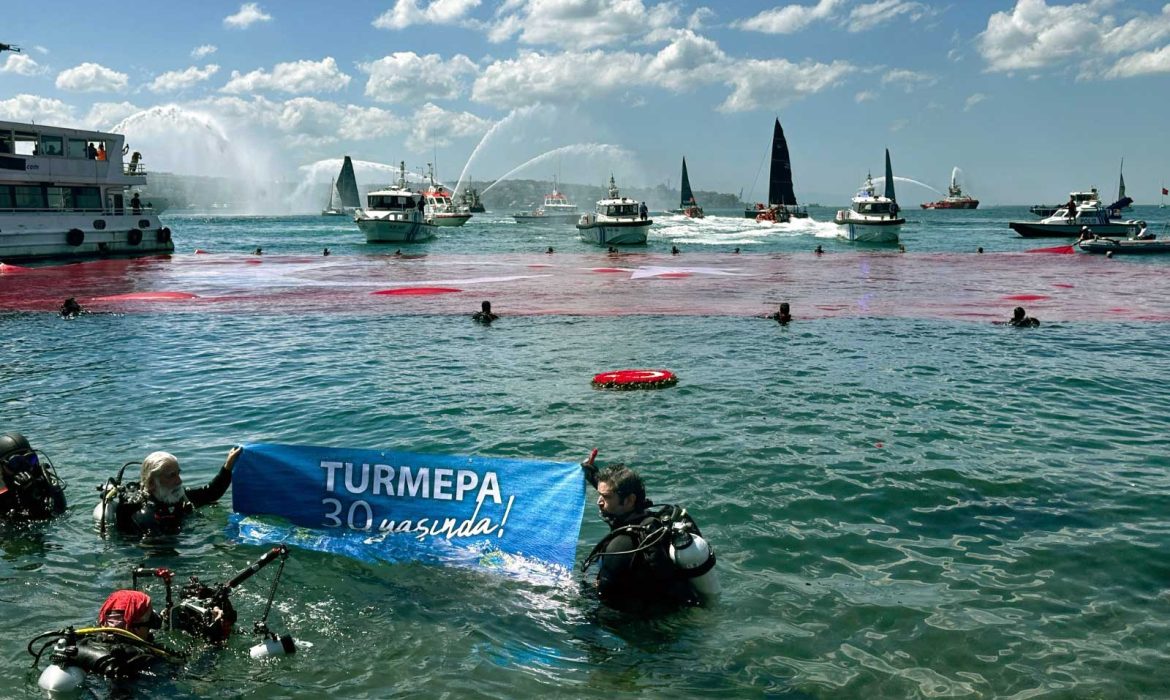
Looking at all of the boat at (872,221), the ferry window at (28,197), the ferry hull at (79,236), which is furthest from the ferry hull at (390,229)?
the boat at (872,221)

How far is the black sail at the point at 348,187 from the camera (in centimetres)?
18638

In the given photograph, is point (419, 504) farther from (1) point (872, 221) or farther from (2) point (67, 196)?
(1) point (872, 221)

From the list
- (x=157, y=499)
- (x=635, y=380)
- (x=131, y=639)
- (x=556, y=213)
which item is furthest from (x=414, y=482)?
(x=556, y=213)

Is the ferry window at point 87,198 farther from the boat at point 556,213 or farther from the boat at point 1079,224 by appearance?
the boat at point 556,213

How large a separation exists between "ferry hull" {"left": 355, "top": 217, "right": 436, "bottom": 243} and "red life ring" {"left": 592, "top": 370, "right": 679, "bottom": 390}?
62804mm

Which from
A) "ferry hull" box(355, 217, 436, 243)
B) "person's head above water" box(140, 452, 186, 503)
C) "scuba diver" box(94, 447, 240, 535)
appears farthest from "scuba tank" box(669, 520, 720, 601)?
"ferry hull" box(355, 217, 436, 243)

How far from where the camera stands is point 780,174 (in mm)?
106312

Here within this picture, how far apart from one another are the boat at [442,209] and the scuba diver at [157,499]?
359 ft

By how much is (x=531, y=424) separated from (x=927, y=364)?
1039cm

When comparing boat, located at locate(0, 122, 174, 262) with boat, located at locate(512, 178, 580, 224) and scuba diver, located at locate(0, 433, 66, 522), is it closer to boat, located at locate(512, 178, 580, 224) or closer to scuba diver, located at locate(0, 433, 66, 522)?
scuba diver, located at locate(0, 433, 66, 522)

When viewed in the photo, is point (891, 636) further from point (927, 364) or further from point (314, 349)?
point (314, 349)

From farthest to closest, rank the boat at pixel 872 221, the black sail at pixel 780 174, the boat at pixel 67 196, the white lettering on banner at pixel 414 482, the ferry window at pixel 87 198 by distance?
the black sail at pixel 780 174 < the boat at pixel 872 221 < the ferry window at pixel 87 198 < the boat at pixel 67 196 < the white lettering on banner at pixel 414 482

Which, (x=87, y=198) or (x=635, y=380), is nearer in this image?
(x=635, y=380)

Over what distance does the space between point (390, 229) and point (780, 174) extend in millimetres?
53510
